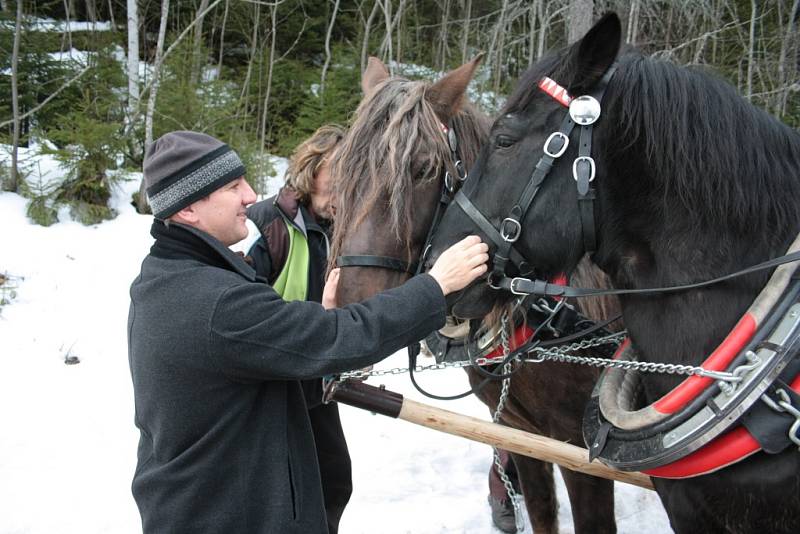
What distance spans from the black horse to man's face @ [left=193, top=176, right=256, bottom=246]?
79cm

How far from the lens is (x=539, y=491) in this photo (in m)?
3.06

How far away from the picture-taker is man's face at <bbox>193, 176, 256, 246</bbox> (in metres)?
1.75

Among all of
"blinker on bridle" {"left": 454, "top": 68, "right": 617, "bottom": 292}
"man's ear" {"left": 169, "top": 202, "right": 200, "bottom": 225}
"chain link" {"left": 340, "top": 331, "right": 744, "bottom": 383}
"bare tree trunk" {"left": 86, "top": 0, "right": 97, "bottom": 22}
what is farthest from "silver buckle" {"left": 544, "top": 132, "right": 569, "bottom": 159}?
"bare tree trunk" {"left": 86, "top": 0, "right": 97, "bottom": 22}

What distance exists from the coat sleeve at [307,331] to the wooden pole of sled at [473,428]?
0.56 metres

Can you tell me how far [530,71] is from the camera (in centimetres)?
172

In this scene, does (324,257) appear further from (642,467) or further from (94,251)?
(94,251)

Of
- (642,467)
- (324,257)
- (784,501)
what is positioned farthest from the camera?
(324,257)

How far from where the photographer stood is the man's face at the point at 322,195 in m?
2.83

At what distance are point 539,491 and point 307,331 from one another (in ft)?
6.56

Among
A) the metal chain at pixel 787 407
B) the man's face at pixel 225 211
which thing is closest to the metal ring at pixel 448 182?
the man's face at pixel 225 211

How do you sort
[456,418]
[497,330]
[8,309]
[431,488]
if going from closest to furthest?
[456,418] < [497,330] < [431,488] < [8,309]

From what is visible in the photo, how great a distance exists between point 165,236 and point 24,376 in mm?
3986

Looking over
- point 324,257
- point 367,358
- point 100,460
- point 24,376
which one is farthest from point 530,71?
point 24,376

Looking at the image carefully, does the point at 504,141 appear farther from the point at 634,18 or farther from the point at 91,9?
the point at 91,9
